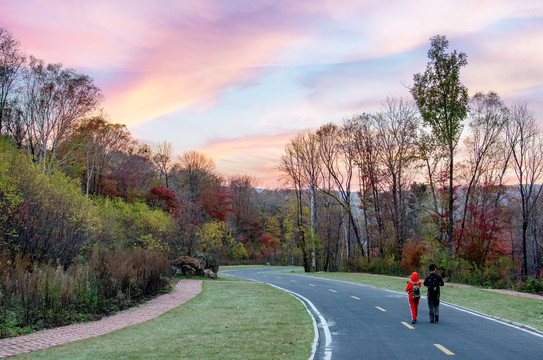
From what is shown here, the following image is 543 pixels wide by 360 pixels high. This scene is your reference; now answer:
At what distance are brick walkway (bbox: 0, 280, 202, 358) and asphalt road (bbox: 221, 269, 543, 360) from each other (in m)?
6.35

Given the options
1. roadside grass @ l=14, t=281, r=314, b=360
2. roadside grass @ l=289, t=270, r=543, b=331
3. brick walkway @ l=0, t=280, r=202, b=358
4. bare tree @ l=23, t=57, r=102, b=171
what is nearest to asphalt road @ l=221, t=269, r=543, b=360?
roadside grass @ l=14, t=281, r=314, b=360

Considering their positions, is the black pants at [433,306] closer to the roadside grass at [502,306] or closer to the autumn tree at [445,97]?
the roadside grass at [502,306]

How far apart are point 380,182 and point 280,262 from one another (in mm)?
34127

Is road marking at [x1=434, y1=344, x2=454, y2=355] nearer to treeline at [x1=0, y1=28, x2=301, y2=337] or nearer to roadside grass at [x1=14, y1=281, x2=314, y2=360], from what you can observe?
roadside grass at [x1=14, y1=281, x2=314, y2=360]

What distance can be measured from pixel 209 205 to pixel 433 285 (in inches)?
2188

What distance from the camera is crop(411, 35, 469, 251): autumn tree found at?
2819cm

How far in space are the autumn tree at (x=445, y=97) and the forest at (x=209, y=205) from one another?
72mm

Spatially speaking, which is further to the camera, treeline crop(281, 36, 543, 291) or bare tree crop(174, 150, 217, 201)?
bare tree crop(174, 150, 217, 201)

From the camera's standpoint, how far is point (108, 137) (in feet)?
190

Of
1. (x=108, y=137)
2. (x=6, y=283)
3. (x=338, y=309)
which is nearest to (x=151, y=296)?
(x=6, y=283)

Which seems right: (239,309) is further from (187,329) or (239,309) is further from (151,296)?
(151,296)

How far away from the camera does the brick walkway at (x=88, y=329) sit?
9.84 meters

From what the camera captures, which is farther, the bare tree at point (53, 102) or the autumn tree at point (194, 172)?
the autumn tree at point (194, 172)

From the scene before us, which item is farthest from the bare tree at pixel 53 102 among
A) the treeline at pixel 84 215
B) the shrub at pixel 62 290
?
the shrub at pixel 62 290
